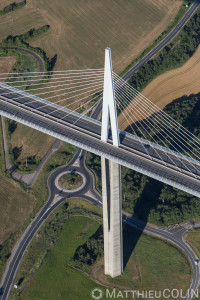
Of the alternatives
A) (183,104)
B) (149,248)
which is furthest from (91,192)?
(183,104)

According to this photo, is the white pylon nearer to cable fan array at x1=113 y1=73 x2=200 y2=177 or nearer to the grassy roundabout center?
cable fan array at x1=113 y1=73 x2=200 y2=177

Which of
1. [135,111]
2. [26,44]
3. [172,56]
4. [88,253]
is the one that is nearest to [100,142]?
[88,253]

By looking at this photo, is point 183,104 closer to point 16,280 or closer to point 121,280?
point 121,280

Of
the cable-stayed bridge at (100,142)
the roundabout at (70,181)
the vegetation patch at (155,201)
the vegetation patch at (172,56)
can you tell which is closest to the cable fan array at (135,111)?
the cable-stayed bridge at (100,142)

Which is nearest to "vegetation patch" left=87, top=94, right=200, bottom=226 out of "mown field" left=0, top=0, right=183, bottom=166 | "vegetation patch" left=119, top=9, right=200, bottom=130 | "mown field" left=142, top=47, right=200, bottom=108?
"mown field" left=142, top=47, right=200, bottom=108

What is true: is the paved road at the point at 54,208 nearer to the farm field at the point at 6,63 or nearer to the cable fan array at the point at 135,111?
the cable fan array at the point at 135,111

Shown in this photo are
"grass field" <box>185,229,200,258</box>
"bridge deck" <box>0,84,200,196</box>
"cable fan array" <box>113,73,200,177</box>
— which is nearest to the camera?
"bridge deck" <box>0,84,200,196</box>

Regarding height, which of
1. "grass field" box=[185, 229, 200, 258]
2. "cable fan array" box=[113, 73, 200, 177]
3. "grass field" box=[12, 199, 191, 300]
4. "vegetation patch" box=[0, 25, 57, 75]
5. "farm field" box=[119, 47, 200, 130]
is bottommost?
"grass field" box=[12, 199, 191, 300]
